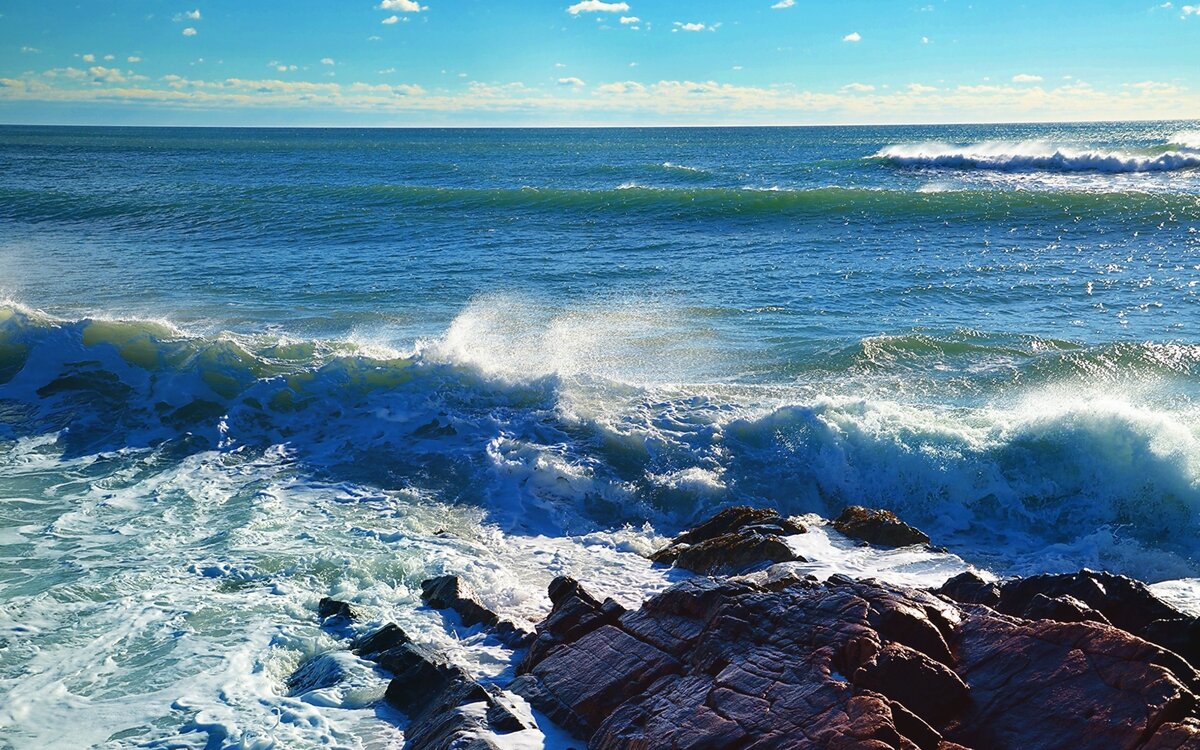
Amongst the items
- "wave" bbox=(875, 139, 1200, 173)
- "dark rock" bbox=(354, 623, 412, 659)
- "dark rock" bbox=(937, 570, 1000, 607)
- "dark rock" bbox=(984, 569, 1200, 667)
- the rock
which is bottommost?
"dark rock" bbox=(354, 623, 412, 659)

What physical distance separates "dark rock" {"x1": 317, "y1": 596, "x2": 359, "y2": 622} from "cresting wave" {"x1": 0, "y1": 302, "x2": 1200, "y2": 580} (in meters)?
A: 2.63

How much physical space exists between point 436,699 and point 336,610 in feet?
5.79

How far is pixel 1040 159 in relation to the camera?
4819 cm

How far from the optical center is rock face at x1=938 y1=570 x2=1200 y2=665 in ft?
16.9

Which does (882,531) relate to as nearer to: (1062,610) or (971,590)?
(971,590)

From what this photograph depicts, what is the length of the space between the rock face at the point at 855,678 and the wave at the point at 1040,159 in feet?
149

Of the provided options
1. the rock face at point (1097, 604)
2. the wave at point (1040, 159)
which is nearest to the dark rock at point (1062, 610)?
the rock face at point (1097, 604)

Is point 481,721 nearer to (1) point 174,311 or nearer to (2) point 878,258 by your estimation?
(1) point 174,311

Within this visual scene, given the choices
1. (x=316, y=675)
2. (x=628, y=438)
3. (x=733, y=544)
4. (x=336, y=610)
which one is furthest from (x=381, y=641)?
(x=628, y=438)

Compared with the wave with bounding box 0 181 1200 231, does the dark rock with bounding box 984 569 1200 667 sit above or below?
below

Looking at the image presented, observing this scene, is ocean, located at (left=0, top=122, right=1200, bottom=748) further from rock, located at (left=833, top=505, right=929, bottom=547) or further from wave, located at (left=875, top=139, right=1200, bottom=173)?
wave, located at (left=875, top=139, right=1200, bottom=173)

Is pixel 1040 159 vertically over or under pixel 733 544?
over

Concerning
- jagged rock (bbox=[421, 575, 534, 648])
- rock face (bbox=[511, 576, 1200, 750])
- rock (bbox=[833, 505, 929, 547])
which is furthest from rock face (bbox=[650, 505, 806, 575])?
jagged rock (bbox=[421, 575, 534, 648])

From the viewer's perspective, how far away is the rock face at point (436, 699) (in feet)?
17.4
